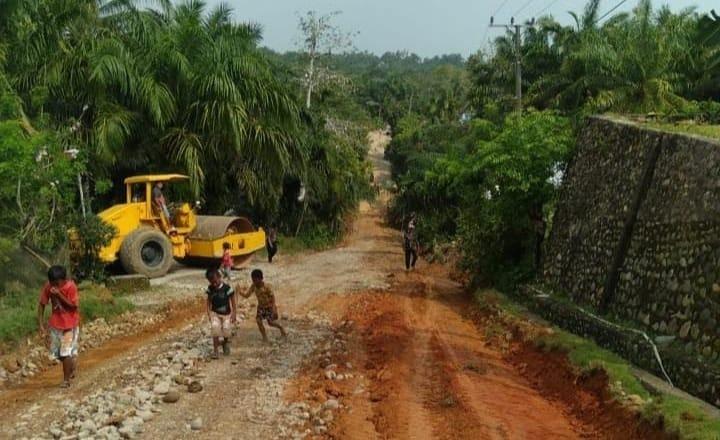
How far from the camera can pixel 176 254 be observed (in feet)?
73.1

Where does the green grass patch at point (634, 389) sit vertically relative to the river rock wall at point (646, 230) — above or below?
below

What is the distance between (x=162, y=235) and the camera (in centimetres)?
2080

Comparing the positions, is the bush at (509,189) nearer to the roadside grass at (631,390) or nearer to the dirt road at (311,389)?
the dirt road at (311,389)

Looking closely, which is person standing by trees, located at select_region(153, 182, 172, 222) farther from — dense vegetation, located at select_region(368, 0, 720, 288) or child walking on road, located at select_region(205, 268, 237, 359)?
child walking on road, located at select_region(205, 268, 237, 359)

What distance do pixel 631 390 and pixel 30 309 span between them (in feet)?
33.7

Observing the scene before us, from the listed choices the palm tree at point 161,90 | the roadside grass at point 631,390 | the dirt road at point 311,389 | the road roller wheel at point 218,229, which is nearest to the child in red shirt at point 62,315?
the dirt road at point 311,389

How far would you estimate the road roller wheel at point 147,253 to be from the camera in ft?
65.6

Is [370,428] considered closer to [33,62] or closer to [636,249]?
[636,249]

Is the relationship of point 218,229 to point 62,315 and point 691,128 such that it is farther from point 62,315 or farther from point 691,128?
point 691,128

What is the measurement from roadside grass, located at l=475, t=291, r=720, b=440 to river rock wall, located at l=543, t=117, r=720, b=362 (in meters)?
0.78

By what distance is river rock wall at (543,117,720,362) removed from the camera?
32.9ft

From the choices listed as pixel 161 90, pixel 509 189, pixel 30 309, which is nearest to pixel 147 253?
pixel 30 309

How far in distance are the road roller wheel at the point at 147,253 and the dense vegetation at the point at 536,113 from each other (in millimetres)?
8288

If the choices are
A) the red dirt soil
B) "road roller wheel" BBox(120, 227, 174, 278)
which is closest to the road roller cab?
"road roller wheel" BBox(120, 227, 174, 278)
